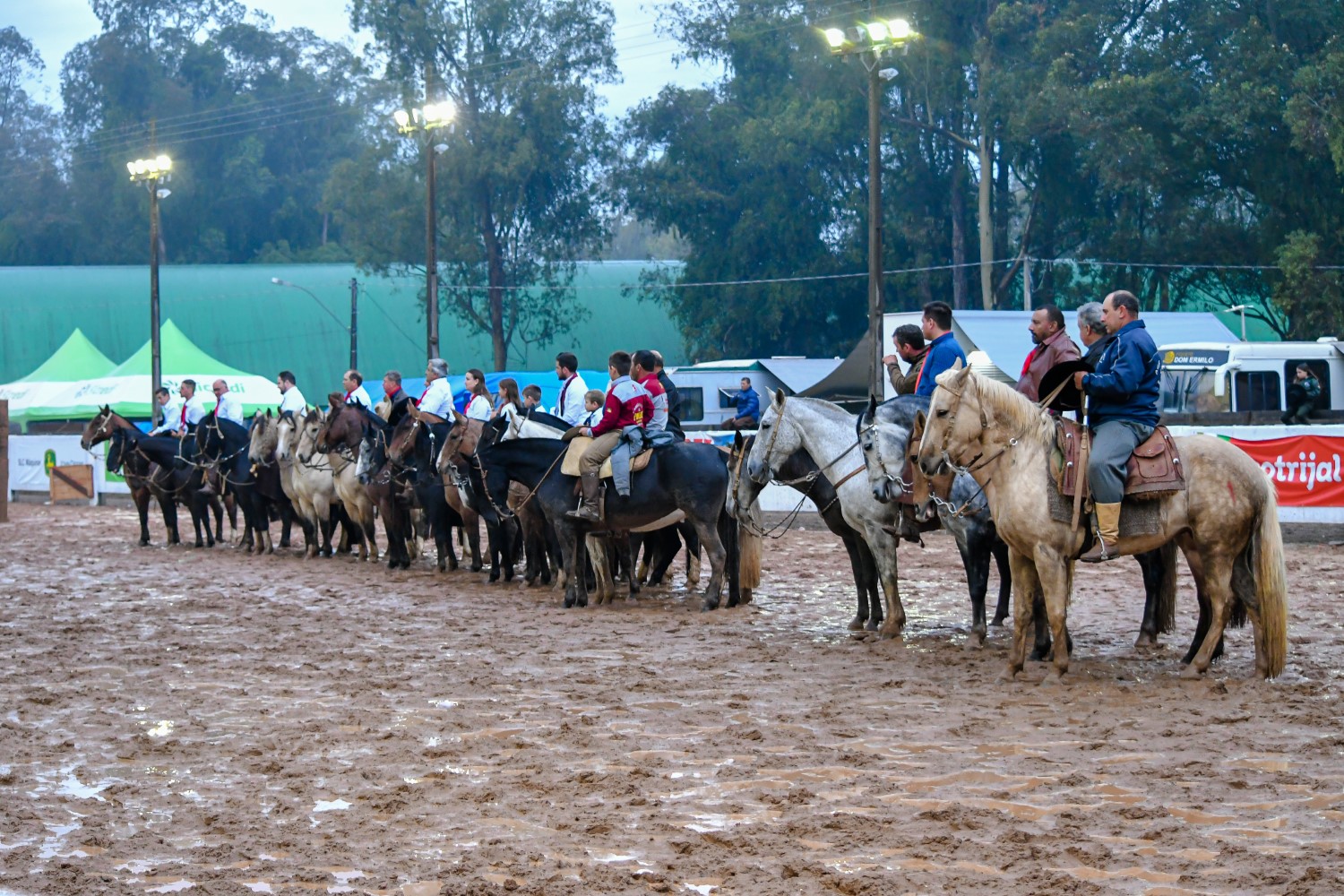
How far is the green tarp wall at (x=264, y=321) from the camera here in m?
55.2

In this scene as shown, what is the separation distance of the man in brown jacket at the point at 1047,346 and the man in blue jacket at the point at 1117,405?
639mm

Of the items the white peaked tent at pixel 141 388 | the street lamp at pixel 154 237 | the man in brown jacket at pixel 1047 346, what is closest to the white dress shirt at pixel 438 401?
the man in brown jacket at pixel 1047 346

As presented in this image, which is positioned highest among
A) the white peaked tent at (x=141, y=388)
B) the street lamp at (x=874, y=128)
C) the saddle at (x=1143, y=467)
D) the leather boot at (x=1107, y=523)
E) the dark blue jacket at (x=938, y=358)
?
the street lamp at (x=874, y=128)

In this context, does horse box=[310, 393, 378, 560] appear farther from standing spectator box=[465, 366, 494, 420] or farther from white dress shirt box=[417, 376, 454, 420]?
standing spectator box=[465, 366, 494, 420]

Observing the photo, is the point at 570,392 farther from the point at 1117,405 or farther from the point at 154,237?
the point at 154,237

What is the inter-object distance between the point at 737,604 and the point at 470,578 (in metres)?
4.16

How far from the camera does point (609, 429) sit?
13.5 metres

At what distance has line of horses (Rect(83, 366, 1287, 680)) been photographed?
29.9ft

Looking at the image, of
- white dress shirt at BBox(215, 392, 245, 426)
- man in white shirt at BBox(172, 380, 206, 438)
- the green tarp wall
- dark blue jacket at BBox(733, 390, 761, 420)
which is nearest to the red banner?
dark blue jacket at BBox(733, 390, 761, 420)

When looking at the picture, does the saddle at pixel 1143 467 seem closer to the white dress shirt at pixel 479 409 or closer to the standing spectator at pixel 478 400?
→ the standing spectator at pixel 478 400

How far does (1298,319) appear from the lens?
123ft

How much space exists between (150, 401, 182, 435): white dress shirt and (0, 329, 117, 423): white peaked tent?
17874 mm

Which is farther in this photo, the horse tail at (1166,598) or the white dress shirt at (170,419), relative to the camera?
the white dress shirt at (170,419)

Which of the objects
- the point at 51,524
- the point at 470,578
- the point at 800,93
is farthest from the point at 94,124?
the point at 470,578
